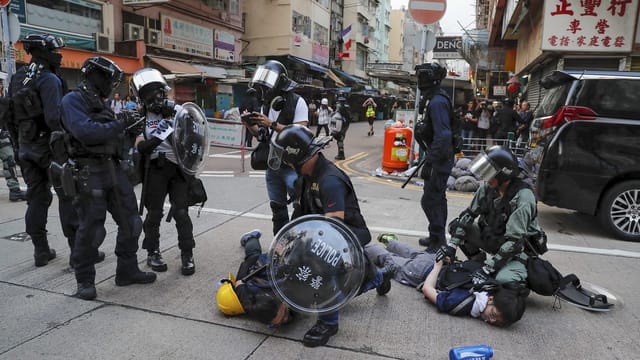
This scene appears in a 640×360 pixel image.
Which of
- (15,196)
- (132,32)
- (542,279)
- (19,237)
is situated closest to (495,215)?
(542,279)

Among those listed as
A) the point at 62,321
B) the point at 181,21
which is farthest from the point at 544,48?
the point at 181,21

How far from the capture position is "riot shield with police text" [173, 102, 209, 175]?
12.6 feet

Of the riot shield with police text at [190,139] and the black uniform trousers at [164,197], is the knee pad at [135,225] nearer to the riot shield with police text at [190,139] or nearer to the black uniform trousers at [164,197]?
the black uniform trousers at [164,197]

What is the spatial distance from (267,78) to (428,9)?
561cm

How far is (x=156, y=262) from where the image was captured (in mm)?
4109

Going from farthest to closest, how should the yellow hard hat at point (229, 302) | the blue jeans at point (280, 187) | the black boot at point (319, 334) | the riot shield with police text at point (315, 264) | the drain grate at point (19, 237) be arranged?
the drain grate at point (19, 237) < the blue jeans at point (280, 187) < the yellow hard hat at point (229, 302) < the black boot at point (319, 334) < the riot shield with police text at point (315, 264)

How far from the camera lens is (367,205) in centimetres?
709

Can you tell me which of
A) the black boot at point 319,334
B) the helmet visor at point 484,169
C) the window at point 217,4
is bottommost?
the black boot at point 319,334

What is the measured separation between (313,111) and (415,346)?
23671 mm

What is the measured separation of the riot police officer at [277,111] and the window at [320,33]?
33931 millimetres

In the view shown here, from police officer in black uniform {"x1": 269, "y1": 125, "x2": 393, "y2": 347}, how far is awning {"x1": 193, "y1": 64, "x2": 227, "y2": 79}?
62.1 ft

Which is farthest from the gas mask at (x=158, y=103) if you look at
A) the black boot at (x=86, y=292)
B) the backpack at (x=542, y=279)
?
the backpack at (x=542, y=279)

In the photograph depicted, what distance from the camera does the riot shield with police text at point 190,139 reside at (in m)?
3.85

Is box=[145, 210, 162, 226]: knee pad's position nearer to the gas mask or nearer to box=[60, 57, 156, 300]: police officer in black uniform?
box=[60, 57, 156, 300]: police officer in black uniform
